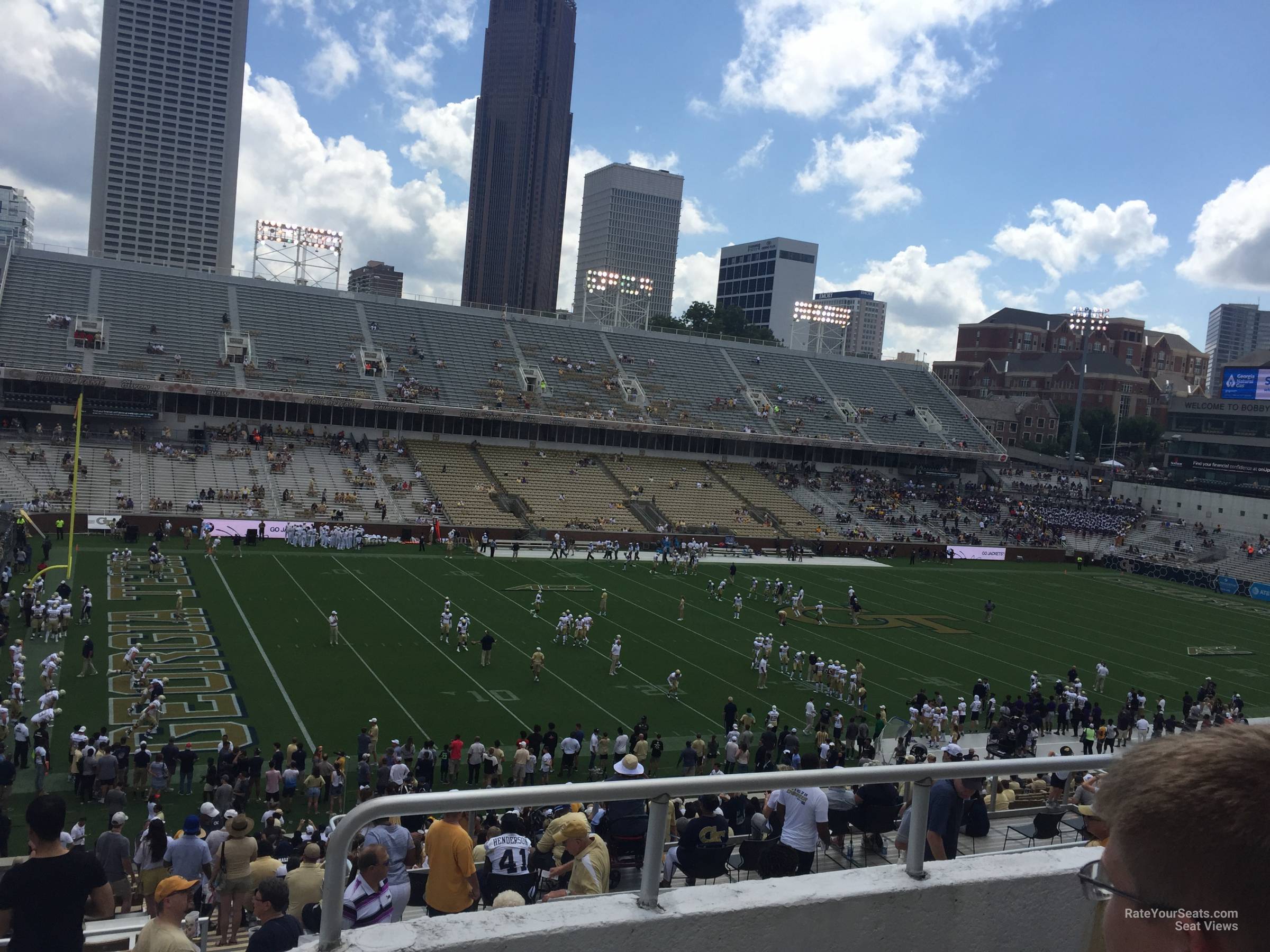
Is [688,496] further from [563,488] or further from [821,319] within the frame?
[821,319]

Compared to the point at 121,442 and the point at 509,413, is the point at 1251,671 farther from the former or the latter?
the point at 121,442

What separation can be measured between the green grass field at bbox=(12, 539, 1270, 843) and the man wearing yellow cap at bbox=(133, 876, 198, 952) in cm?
1331

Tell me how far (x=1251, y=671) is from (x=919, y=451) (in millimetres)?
37576

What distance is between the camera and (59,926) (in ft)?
14.4

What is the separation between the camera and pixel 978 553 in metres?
57.5

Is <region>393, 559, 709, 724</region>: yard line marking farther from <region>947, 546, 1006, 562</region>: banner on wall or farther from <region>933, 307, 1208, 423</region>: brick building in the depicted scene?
<region>933, 307, 1208, 423</region>: brick building

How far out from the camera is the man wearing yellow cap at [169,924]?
14.6 ft

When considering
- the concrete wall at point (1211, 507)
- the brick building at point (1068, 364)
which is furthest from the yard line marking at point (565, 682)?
the brick building at point (1068, 364)

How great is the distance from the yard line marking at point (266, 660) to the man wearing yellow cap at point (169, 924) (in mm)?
15512

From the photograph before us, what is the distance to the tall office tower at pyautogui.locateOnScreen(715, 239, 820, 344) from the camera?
565ft

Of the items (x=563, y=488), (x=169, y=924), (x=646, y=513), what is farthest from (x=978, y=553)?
(x=169, y=924)

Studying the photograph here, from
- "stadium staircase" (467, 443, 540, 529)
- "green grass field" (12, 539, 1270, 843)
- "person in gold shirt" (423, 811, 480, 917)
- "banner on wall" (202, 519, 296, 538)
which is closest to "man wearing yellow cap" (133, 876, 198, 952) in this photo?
"person in gold shirt" (423, 811, 480, 917)

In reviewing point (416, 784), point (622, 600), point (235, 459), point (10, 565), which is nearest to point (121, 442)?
point (235, 459)

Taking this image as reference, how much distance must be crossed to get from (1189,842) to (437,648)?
91.9 feet
